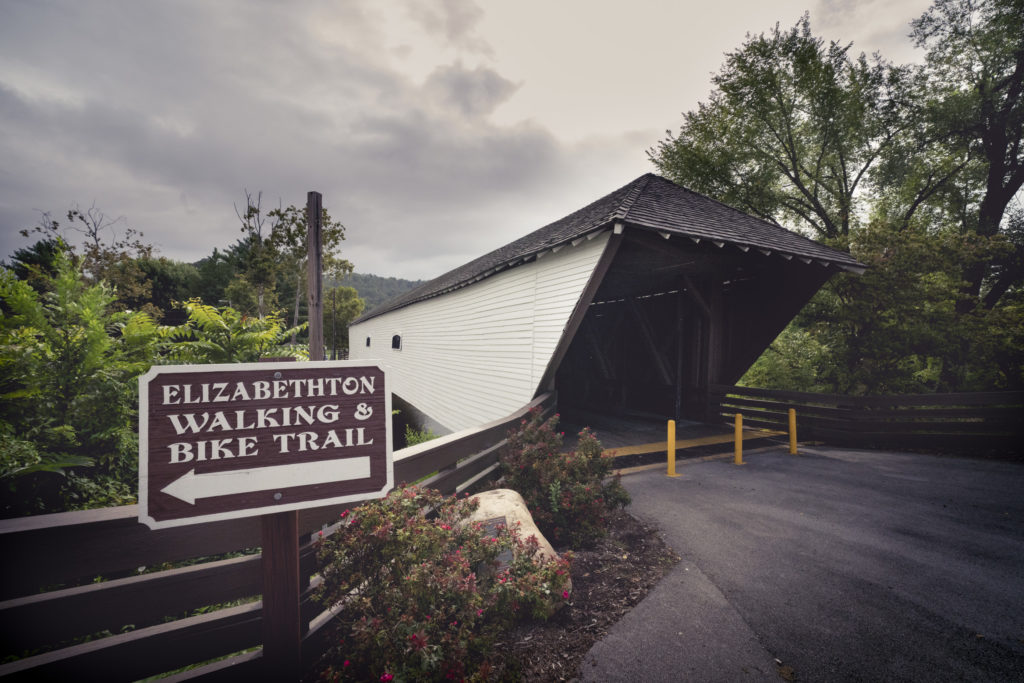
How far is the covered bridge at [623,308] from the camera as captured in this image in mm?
7434

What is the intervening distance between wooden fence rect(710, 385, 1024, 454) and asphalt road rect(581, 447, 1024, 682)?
2.19m

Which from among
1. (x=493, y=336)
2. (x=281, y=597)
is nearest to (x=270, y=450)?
(x=281, y=597)

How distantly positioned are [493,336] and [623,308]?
20.4 ft

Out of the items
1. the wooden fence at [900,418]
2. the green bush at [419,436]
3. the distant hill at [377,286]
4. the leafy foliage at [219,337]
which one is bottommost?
the green bush at [419,436]

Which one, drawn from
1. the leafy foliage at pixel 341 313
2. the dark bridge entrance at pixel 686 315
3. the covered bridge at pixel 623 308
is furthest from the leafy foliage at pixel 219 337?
the leafy foliage at pixel 341 313

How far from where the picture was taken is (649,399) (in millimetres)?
13367

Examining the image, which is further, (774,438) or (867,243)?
(867,243)

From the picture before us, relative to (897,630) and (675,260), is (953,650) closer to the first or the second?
(897,630)

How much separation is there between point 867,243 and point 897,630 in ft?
39.8

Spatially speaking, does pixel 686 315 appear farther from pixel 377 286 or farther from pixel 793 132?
pixel 377 286

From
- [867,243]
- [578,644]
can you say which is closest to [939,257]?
[867,243]

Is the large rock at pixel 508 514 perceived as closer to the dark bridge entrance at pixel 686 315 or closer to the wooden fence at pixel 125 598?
the wooden fence at pixel 125 598

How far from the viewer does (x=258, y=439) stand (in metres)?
1.79

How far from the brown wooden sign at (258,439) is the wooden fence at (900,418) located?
405 inches
